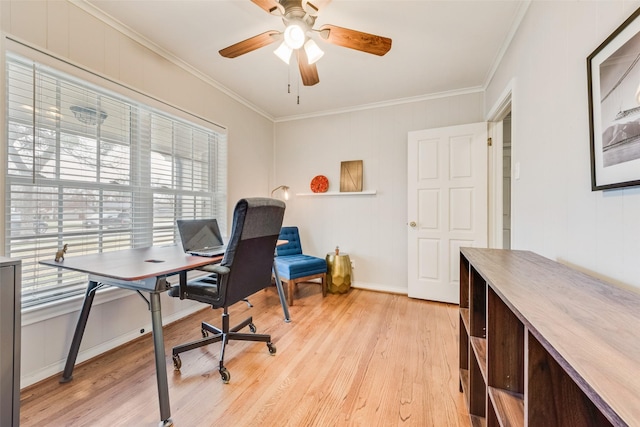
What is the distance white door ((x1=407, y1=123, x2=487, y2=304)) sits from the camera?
278 cm

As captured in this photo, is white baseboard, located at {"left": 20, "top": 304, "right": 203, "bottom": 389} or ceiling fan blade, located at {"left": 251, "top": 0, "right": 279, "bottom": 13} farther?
white baseboard, located at {"left": 20, "top": 304, "right": 203, "bottom": 389}

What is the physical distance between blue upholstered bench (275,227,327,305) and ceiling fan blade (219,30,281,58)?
1996mm

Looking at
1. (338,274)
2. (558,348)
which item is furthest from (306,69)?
(338,274)

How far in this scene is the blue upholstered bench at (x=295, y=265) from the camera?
291 cm

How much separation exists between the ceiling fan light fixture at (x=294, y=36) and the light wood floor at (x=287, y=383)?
2127 millimetres

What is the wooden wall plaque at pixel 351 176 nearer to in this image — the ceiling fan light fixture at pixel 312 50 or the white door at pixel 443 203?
the white door at pixel 443 203

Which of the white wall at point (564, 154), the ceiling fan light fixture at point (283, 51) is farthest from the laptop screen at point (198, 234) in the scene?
the white wall at point (564, 154)

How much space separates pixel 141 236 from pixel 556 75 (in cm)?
302

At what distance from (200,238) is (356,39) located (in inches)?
72.8

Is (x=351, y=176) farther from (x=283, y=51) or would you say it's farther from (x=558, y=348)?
(x=558, y=348)

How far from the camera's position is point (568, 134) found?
1209 millimetres

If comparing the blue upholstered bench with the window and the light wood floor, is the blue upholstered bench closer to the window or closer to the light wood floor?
the light wood floor

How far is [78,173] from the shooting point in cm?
179

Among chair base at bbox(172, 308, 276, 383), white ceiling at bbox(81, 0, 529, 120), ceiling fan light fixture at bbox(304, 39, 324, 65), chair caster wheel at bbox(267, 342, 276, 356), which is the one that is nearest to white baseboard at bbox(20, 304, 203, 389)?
chair base at bbox(172, 308, 276, 383)
